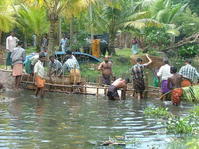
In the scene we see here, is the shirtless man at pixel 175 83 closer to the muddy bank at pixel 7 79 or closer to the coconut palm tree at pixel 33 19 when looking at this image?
the muddy bank at pixel 7 79

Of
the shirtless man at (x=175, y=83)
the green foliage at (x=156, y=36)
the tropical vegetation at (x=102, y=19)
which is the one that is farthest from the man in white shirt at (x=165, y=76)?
the green foliage at (x=156, y=36)

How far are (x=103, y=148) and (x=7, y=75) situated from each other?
35.6ft

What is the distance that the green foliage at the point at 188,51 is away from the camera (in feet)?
106

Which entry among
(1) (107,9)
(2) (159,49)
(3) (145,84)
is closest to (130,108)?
(3) (145,84)

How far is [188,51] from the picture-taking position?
107 feet

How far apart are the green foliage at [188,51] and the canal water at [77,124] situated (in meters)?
15.6

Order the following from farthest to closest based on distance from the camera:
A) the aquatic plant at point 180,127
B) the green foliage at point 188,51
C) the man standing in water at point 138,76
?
the green foliage at point 188,51
the man standing in water at point 138,76
the aquatic plant at point 180,127

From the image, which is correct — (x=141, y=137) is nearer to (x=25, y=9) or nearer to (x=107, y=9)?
(x=25, y=9)

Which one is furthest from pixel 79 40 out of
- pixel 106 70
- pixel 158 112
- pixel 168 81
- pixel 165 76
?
pixel 158 112

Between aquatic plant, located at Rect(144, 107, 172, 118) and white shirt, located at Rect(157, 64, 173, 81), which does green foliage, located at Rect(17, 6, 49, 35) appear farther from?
aquatic plant, located at Rect(144, 107, 172, 118)

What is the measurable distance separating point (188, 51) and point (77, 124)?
859 inches

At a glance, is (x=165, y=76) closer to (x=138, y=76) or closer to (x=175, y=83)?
(x=138, y=76)

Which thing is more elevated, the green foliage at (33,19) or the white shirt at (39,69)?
the green foliage at (33,19)

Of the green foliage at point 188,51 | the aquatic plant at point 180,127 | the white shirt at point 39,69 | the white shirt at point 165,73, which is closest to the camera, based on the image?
the aquatic plant at point 180,127
